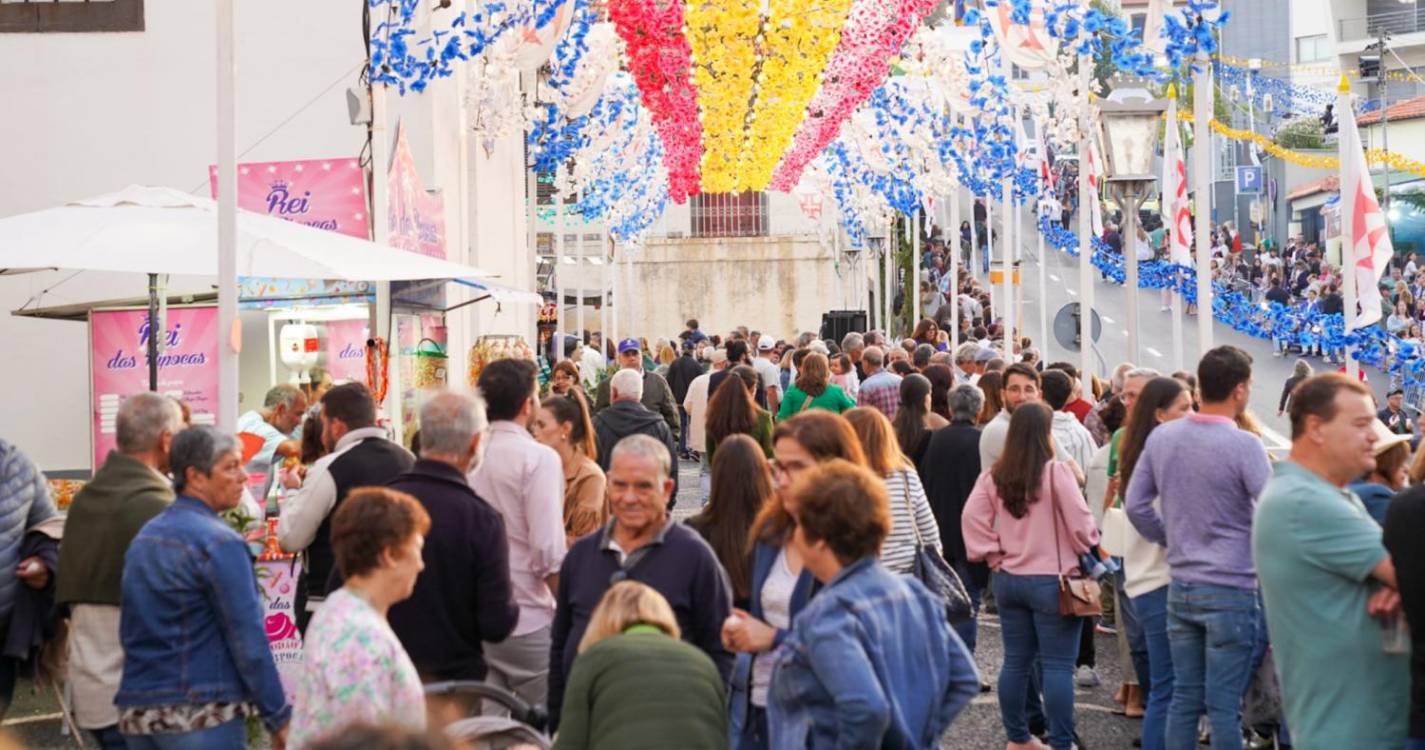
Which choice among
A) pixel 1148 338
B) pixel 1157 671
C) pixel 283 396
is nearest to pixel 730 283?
pixel 1148 338

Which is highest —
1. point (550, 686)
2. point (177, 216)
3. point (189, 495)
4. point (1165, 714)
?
point (177, 216)

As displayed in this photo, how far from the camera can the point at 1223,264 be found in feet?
141

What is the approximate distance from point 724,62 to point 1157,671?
12.2m

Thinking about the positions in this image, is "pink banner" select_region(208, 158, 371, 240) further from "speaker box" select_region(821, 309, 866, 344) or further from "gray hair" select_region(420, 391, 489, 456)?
"speaker box" select_region(821, 309, 866, 344)

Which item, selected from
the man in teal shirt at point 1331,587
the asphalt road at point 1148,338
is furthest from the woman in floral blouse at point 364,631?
the asphalt road at point 1148,338

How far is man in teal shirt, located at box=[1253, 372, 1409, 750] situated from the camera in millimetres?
5578

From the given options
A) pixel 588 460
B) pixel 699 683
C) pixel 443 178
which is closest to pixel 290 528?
pixel 588 460

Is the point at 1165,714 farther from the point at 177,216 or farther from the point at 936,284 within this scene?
the point at 936,284

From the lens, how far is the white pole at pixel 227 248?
8781 millimetres

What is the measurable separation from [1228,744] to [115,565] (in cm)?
420

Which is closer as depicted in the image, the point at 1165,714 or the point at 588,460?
the point at 1165,714

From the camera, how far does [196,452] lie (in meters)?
6.12

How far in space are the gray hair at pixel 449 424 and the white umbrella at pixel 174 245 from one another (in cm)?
315

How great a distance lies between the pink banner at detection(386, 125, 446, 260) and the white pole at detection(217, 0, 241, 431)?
3.91m
